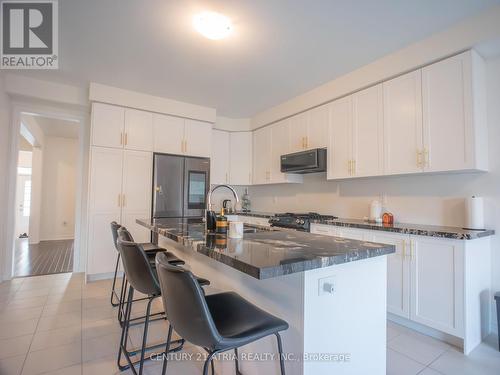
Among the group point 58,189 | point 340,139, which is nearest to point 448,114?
point 340,139

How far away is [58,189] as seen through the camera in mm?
6793

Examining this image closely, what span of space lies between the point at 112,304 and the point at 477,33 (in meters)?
4.25

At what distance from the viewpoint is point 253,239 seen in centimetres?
155

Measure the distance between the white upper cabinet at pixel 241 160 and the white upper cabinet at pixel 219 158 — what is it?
0.28 ft

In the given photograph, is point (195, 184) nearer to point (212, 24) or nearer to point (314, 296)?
point (212, 24)

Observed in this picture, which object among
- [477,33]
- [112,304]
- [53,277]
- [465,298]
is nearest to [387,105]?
[477,33]

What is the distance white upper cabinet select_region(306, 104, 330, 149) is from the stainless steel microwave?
0.56ft

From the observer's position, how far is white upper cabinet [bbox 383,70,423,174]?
255cm

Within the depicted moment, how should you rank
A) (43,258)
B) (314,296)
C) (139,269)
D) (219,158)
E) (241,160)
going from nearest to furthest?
(314,296), (139,269), (43,258), (219,158), (241,160)

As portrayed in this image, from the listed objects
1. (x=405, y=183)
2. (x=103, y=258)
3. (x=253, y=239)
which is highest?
(x=405, y=183)

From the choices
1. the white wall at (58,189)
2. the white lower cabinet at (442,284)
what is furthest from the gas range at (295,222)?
the white wall at (58,189)

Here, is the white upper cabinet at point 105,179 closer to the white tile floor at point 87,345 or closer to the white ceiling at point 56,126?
the white tile floor at point 87,345

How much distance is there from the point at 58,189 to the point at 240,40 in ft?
22.0

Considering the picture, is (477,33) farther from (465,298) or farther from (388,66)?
(465,298)
